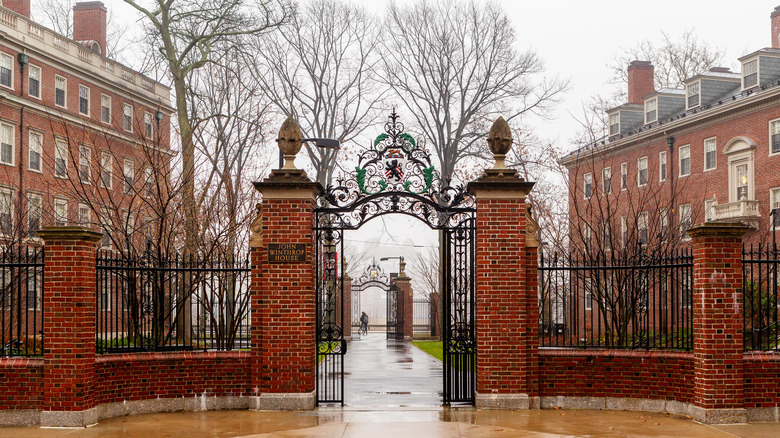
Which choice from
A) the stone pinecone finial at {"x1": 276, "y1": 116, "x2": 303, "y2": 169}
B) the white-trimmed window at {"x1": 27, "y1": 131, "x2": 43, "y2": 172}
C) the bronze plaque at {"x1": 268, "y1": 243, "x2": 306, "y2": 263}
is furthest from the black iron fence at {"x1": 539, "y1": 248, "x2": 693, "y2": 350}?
the white-trimmed window at {"x1": 27, "y1": 131, "x2": 43, "y2": 172}

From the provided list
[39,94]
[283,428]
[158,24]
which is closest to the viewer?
[283,428]

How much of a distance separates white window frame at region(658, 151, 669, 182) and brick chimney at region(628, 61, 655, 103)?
5.53m

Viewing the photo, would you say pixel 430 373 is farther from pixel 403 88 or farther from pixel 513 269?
pixel 403 88

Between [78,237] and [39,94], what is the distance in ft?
88.4

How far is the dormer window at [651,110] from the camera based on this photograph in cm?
4103

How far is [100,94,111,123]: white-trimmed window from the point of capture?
40094mm

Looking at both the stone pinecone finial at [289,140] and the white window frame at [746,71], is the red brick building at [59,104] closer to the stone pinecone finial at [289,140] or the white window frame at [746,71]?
the stone pinecone finial at [289,140]

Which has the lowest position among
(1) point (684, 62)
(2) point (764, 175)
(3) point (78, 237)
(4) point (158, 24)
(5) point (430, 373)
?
(5) point (430, 373)

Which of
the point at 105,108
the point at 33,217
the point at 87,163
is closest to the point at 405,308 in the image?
the point at 87,163

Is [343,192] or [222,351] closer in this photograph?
[222,351]

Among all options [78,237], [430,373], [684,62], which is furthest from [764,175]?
[78,237]

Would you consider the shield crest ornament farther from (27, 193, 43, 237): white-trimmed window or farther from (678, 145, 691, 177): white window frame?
(678, 145, 691, 177): white window frame

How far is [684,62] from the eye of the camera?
45469 millimetres

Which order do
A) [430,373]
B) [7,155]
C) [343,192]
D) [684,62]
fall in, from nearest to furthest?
[343,192] → [430,373] → [7,155] → [684,62]
